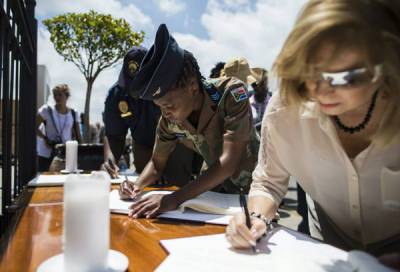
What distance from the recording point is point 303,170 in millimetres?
1265

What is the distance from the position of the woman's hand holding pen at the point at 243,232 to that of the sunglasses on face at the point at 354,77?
0.44 meters

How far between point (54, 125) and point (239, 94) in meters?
3.37

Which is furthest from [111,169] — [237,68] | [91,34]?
[91,34]

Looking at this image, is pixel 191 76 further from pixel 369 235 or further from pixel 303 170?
pixel 369 235

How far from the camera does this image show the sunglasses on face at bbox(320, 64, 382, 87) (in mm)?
855

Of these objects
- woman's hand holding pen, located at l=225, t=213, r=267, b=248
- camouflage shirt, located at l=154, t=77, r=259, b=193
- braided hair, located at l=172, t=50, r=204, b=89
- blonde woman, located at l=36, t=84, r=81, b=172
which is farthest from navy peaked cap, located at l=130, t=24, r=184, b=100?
blonde woman, located at l=36, t=84, r=81, b=172

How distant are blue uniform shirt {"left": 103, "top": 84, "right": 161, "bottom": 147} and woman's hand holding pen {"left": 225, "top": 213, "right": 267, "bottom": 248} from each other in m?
1.74

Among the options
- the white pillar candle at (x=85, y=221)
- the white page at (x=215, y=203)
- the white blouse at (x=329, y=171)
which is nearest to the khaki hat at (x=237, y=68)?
the white page at (x=215, y=203)

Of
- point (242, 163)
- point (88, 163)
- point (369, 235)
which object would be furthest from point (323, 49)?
point (88, 163)

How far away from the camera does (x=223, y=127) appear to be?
66.9 inches

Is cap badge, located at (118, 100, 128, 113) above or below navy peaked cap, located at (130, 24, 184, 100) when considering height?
below

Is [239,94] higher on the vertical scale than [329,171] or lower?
higher

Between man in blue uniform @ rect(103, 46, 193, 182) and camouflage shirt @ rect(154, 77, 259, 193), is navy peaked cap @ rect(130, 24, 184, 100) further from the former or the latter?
man in blue uniform @ rect(103, 46, 193, 182)

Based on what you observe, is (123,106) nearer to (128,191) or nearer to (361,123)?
(128,191)
